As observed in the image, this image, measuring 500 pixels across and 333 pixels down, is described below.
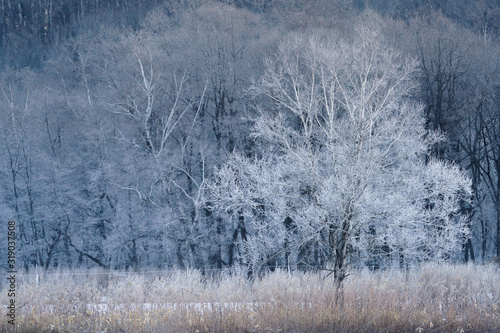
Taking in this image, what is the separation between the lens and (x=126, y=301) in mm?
12203

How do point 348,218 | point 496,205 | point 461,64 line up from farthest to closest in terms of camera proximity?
point 461,64 → point 496,205 → point 348,218

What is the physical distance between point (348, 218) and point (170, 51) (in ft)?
82.4

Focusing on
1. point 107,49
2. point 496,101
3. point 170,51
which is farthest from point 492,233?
point 107,49

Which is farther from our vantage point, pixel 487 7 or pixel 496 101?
pixel 487 7

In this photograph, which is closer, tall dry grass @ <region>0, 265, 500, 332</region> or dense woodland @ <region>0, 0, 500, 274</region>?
tall dry grass @ <region>0, 265, 500, 332</region>

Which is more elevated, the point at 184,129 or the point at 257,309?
the point at 184,129

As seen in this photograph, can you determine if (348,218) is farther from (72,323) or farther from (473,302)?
(72,323)

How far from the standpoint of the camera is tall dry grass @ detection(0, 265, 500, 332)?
421 inches

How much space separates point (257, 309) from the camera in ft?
36.9

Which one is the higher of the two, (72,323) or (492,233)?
(72,323)

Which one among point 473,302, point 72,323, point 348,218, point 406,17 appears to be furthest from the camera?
point 406,17

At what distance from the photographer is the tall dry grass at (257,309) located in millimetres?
10695

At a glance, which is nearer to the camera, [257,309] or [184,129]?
[257,309]

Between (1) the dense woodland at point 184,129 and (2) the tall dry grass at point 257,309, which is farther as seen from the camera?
(1) the dense woodland at point 184,129
